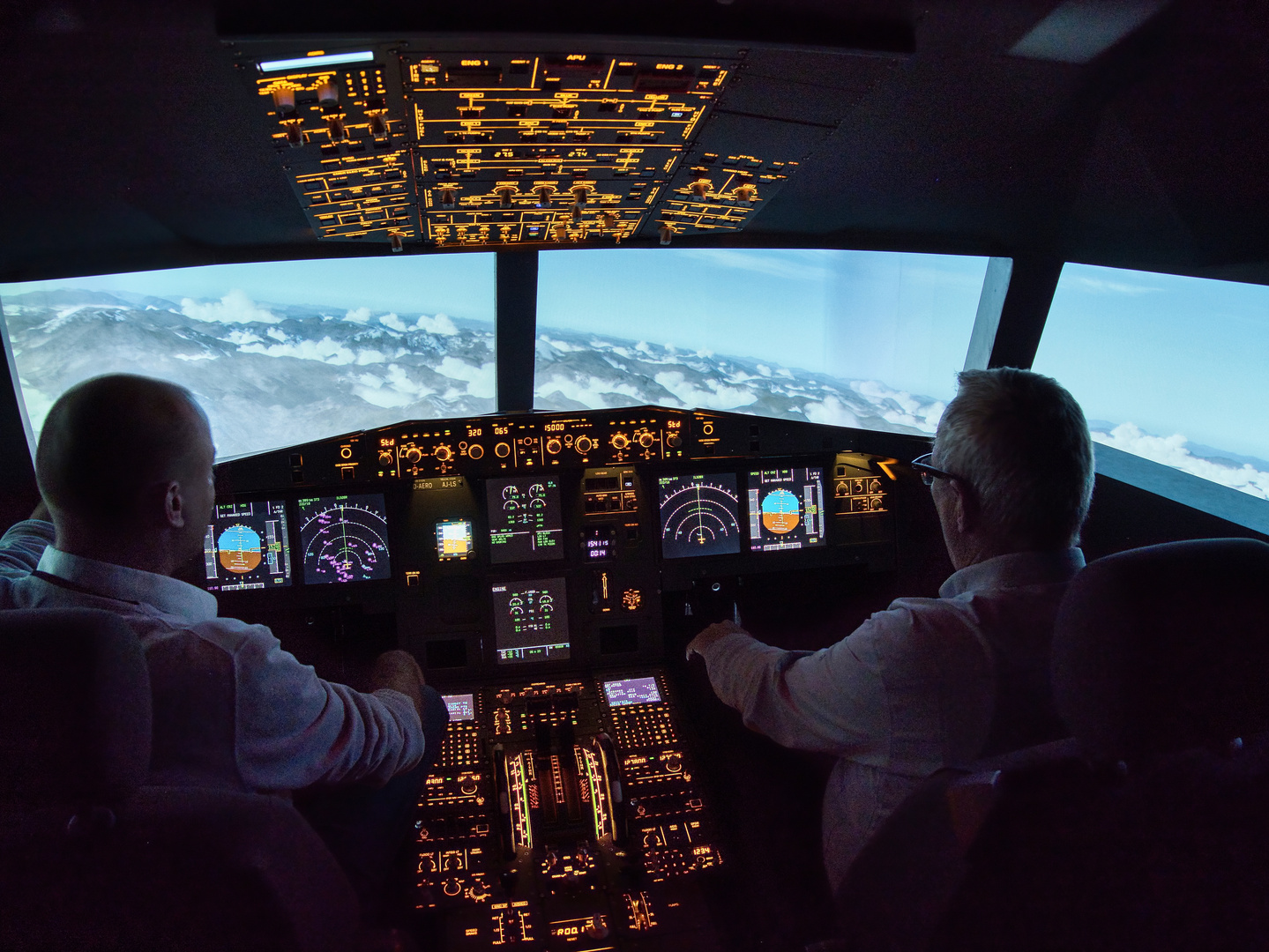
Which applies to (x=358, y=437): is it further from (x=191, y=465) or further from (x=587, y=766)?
(x=587, y=766)

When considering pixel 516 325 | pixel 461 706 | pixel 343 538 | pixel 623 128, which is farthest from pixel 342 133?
pixel 516 325

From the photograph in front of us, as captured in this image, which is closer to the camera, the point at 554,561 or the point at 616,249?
the point at 554,561

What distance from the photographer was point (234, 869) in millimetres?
919

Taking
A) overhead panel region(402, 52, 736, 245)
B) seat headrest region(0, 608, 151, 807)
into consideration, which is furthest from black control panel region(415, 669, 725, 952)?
overhead panel region(402, 52, 736, 245)

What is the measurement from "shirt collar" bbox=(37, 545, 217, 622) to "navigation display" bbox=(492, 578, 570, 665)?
4.17 feet

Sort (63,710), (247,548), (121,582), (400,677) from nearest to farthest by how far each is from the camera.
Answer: (63,710) → (121,582) → (400,677) → (247,548)

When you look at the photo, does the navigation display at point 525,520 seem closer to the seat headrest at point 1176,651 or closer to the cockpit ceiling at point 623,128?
the cockpit ceiling at point 623,128

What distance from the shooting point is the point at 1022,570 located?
4.47 ft

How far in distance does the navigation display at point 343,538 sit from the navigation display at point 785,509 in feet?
3.97

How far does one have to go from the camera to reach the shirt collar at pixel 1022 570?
4.47 ft

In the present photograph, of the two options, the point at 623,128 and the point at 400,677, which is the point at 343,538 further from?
the point at 623,128

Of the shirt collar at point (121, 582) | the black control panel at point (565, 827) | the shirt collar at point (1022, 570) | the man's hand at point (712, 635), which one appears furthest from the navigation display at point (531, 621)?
the shirt collar at point (1022, 570)

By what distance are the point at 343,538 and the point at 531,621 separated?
641 mm

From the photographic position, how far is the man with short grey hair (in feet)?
4.21
